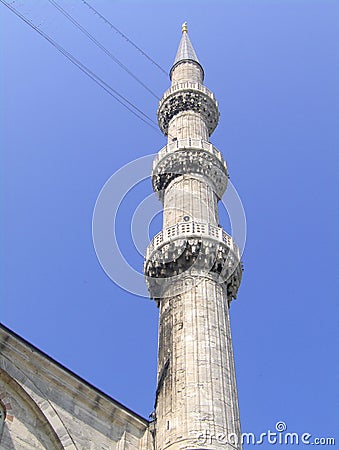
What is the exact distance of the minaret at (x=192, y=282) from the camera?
16266 millimetres

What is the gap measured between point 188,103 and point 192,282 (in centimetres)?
1031

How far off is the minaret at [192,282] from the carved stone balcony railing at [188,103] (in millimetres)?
42

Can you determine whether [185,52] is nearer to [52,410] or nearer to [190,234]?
[190,234]

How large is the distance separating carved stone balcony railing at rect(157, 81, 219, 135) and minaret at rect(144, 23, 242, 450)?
1.6 inches

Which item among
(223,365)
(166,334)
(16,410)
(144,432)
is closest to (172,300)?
(166,334)

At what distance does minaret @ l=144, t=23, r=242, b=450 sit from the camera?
16266mm

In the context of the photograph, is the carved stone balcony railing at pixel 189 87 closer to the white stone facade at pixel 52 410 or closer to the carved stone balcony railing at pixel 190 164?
the carved stone balcony railing at pixel 190 164

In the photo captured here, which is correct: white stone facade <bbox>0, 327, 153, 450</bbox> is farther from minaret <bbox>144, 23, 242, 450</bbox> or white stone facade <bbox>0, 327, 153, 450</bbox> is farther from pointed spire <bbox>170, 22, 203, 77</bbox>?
pointed spire <bbox>170, 22, 203, 77</bbox>

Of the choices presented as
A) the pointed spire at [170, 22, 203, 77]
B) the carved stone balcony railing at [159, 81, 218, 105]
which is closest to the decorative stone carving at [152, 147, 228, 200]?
the carved stone balcony railing at [159, 81, 218, 105]

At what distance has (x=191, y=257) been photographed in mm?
19844

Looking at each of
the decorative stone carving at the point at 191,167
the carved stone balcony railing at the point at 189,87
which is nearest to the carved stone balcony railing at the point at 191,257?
the decorative stone carving at the point at 191,167

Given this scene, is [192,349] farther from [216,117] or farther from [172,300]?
[216,117]

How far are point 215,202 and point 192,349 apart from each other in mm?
7069

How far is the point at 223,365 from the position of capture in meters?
17.5
